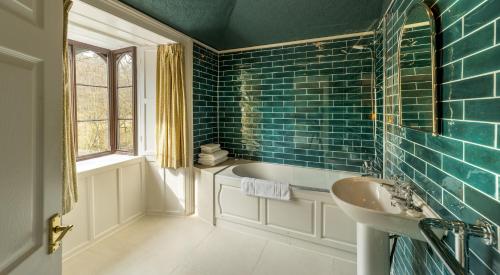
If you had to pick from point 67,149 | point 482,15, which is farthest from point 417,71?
point 67,149

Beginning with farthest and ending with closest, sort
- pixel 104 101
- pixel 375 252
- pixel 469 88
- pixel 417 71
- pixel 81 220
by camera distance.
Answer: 1. pixel 104 101
2. pixel 81 220
3. pixel 375 252
4. pixel 417 71
5. pixel 469 88

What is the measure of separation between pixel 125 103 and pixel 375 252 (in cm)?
331

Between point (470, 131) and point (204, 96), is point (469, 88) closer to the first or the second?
point (470, 131)

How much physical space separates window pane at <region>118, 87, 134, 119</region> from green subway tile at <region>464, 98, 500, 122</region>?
11.1ft

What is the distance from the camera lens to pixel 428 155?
4.07ft

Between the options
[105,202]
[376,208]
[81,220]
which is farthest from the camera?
[105,202]

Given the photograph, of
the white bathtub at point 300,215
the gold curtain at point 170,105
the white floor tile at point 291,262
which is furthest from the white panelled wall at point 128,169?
the white floor tile at point 291,262

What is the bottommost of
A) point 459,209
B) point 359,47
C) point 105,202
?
point 105,202

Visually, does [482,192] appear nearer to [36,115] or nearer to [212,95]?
[36,115]

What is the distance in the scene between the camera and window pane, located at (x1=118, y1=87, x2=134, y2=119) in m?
3.17

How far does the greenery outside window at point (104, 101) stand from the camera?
2811 mm

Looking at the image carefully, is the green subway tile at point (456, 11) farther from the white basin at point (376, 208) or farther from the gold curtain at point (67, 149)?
the gold curtain at point (67, 149)

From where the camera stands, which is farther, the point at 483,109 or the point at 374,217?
the point at 374,217

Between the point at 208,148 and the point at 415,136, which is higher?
the point at 415,136
